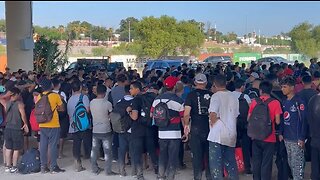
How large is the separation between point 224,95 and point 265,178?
1.50 meters

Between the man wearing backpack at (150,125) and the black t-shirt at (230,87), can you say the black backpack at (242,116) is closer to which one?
the black t-shirt at (230,87)

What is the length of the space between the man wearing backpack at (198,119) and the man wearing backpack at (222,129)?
0.81 feet

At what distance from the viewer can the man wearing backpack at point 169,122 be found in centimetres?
896

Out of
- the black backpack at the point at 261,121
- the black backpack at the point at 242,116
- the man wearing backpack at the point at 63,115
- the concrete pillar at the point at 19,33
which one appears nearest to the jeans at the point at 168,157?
the black backpack at the point at 242,116

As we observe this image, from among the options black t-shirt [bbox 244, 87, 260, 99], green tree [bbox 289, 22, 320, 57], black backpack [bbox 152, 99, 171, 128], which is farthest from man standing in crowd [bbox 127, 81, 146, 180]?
green tree [bbox 289, 22, 320, 57]

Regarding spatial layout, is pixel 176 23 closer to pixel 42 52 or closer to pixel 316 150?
pixel 42 52

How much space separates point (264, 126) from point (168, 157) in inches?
76.7

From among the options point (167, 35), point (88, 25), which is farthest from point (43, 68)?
point (88, 25)

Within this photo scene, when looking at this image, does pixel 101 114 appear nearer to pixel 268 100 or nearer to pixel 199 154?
pixel 199 154

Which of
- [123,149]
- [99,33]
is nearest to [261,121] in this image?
[123,149]

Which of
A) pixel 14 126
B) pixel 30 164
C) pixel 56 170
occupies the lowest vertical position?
pixel 56 170

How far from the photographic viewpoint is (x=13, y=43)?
87.0ft

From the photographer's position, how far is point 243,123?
9188 mm

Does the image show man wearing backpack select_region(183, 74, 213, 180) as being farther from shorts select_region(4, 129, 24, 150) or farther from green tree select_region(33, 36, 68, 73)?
green tree select_region(33, 36, 68, 73)
